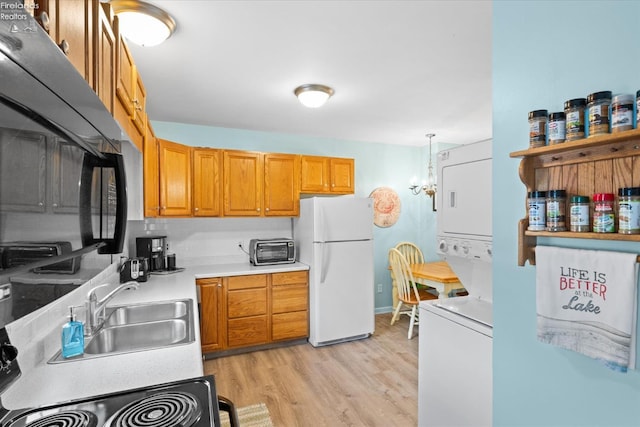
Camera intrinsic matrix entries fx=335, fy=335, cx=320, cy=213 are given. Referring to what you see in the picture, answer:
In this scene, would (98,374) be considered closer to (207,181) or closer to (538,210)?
(538,210)

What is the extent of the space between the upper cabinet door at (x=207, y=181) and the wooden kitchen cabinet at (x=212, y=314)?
2.45ft

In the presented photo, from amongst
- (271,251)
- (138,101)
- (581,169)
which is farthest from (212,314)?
(581,169)

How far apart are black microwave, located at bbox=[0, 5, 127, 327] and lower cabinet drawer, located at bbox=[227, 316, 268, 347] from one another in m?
2.86

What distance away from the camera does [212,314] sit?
3.31 metres

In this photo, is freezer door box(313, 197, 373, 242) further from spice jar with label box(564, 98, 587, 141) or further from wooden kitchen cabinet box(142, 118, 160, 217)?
spice jar with label box(564, 98, 587, 141)

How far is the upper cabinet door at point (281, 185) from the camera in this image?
150 inches

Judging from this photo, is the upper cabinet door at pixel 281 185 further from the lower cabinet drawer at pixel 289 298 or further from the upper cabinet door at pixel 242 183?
the lower cabinet drawer at pixel 289 298

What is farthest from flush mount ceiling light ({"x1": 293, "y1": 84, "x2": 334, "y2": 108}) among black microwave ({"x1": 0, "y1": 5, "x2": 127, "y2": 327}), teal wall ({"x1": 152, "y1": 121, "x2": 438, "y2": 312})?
black microwave ({"x1": 0, "y1": 5, "x2": 127, "y2": 327})

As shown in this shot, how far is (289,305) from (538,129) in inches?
116

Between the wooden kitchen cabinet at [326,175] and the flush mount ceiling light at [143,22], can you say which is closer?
the flush mount ceiling light at [143,22]

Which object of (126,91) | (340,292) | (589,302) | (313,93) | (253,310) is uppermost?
(313,93)

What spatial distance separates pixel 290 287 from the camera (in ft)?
11.9

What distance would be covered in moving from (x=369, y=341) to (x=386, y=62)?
2.84m

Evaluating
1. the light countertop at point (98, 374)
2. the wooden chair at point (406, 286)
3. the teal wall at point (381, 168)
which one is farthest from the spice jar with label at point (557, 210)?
the teal wall at point (381, 168)
